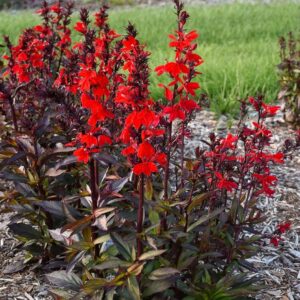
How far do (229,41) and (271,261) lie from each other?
577 cm

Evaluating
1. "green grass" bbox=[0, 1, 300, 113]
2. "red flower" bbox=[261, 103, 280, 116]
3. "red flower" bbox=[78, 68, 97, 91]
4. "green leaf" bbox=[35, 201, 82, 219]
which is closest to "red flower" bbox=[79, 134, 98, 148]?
"red flower" bbox=[78, 68, 97, 91]

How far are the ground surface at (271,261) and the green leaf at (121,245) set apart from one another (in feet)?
2.14

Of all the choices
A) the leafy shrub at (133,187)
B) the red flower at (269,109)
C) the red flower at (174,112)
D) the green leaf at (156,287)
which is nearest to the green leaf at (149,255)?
the leafy shrub at (133,187)

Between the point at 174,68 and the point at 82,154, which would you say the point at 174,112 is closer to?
the point at 174,68

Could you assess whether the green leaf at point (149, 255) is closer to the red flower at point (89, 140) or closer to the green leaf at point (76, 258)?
the green leaf at point (76, 258)

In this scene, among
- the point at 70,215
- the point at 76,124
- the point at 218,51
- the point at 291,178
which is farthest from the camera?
the point at 218,51

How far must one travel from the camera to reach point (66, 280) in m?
2.17

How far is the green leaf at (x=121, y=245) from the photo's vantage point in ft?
6.32

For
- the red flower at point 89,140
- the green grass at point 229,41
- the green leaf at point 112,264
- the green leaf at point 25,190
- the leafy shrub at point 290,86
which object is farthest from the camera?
the green grass at point 229,41

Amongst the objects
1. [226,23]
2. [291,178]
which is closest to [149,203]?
[291,178]

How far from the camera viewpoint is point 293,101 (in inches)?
193

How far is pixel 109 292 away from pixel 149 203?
346 mm

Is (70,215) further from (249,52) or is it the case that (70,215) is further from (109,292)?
(249,52)

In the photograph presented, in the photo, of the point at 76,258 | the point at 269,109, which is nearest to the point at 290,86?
the point at 269,109
